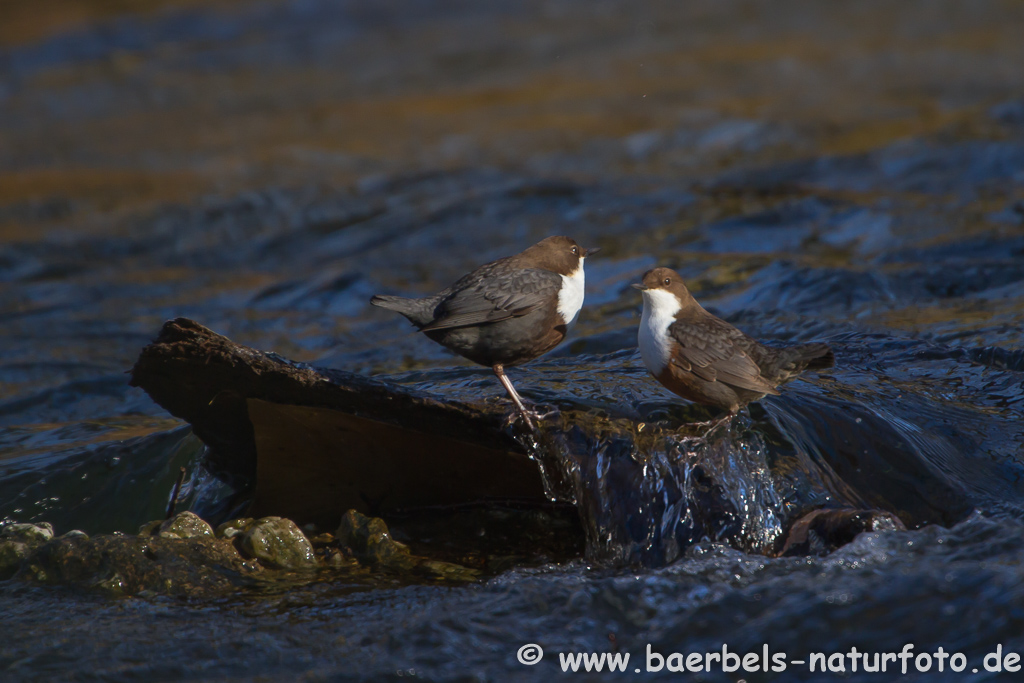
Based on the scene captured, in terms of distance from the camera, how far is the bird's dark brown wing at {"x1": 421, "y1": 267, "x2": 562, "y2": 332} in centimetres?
409

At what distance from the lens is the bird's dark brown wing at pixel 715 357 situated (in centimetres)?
391

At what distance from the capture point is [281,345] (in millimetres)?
7090

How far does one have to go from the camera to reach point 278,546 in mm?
3705

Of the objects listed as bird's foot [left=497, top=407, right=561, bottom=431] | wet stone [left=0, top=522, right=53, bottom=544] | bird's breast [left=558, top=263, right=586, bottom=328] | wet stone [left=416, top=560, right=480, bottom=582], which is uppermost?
bird's breast [left=558, top=263, right=586, bottom=328]

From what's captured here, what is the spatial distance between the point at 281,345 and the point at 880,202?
5079 mm

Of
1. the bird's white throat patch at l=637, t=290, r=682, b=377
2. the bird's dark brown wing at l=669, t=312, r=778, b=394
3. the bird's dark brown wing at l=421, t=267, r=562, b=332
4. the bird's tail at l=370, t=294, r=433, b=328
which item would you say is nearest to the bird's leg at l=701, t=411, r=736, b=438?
the bird's dark brown wing at l=669, t=312, r=778, b=394

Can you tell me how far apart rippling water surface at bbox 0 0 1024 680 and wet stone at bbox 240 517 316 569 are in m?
0.18

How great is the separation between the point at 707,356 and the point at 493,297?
2.92 ft

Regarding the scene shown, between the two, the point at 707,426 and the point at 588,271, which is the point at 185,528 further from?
the point at 588,271

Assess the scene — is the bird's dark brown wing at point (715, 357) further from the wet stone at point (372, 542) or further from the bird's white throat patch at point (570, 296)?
the wet stone at point (372, 542)

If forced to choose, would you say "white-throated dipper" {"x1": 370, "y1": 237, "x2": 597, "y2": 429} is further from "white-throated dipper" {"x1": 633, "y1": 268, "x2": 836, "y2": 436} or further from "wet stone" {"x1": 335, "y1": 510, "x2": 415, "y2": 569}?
"wet stone" {"x1": 335, "y1": 510, "x2": 415, "y2": 569}

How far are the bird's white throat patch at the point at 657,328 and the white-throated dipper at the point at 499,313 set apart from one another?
0.37 m

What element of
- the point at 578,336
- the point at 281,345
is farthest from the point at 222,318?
the point at 578,336

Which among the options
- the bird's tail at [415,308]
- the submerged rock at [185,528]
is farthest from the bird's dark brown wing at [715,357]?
the submerged rock at [185,528]
